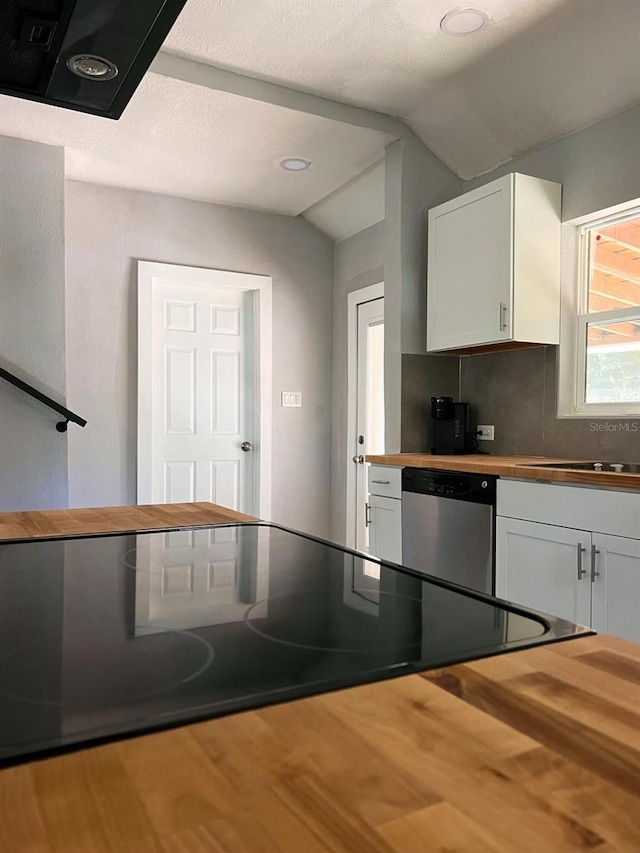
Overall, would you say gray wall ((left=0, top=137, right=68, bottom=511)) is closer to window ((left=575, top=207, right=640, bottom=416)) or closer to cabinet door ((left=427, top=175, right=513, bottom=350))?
cabinet door ((left=427, top=175, right=513, bottom=350))

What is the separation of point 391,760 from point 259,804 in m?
0.09

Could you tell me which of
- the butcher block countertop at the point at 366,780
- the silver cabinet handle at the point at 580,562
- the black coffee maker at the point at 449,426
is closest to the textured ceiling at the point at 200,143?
the black coffee maker at the point at 449,426

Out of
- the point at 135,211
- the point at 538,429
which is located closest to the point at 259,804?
the point at 538,429

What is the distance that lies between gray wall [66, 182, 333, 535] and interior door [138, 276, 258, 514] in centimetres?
13

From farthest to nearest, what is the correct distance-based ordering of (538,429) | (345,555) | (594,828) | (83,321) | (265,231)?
(265,231) → (83,321) → (538,429) → (345,555) → (594,828)

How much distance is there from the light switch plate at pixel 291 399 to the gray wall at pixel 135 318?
0.11ft

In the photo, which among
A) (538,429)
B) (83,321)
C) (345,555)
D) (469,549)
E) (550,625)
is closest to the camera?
(550,625)

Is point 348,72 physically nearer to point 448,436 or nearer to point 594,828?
point 448,436

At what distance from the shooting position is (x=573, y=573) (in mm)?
2326

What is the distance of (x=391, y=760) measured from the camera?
0.44 metres

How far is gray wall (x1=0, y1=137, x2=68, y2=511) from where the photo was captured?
3.35m

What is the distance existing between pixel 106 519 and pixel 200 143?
2.56 metres

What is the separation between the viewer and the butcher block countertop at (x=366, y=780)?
14.0 inches

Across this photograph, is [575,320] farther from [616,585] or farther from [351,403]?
[351,403]
